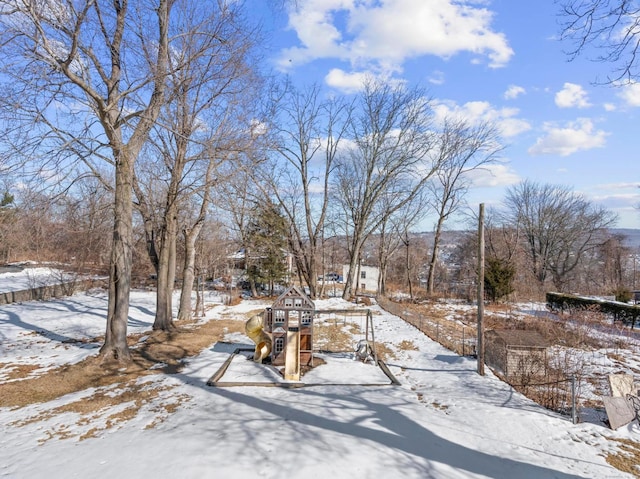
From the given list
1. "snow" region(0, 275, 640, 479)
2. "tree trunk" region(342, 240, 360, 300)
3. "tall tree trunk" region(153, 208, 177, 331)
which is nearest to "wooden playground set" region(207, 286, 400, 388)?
"snow" region(0, 275, 640, 479)

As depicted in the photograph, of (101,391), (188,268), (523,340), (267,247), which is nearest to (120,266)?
(101,391)

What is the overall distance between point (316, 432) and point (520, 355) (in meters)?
7.36

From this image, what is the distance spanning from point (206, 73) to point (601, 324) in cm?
2018

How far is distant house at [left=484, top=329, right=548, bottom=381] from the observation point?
1059 cm

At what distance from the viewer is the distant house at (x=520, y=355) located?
10586 mm

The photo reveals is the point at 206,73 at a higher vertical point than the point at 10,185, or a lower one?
higher

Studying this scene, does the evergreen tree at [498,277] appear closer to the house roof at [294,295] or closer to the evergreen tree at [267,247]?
the evergreen tree at [267,247]

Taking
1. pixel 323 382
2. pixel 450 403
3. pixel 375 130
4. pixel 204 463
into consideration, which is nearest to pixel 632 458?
pixel 450 403

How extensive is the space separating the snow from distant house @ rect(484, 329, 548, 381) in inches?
57.5

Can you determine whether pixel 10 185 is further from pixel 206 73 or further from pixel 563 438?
pixel 563 438

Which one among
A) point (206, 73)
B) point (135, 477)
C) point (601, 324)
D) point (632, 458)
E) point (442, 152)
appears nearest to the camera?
point (135, 477)

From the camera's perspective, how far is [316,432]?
20.4 ft

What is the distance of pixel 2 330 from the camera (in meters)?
13.9

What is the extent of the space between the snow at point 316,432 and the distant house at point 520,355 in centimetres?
146
